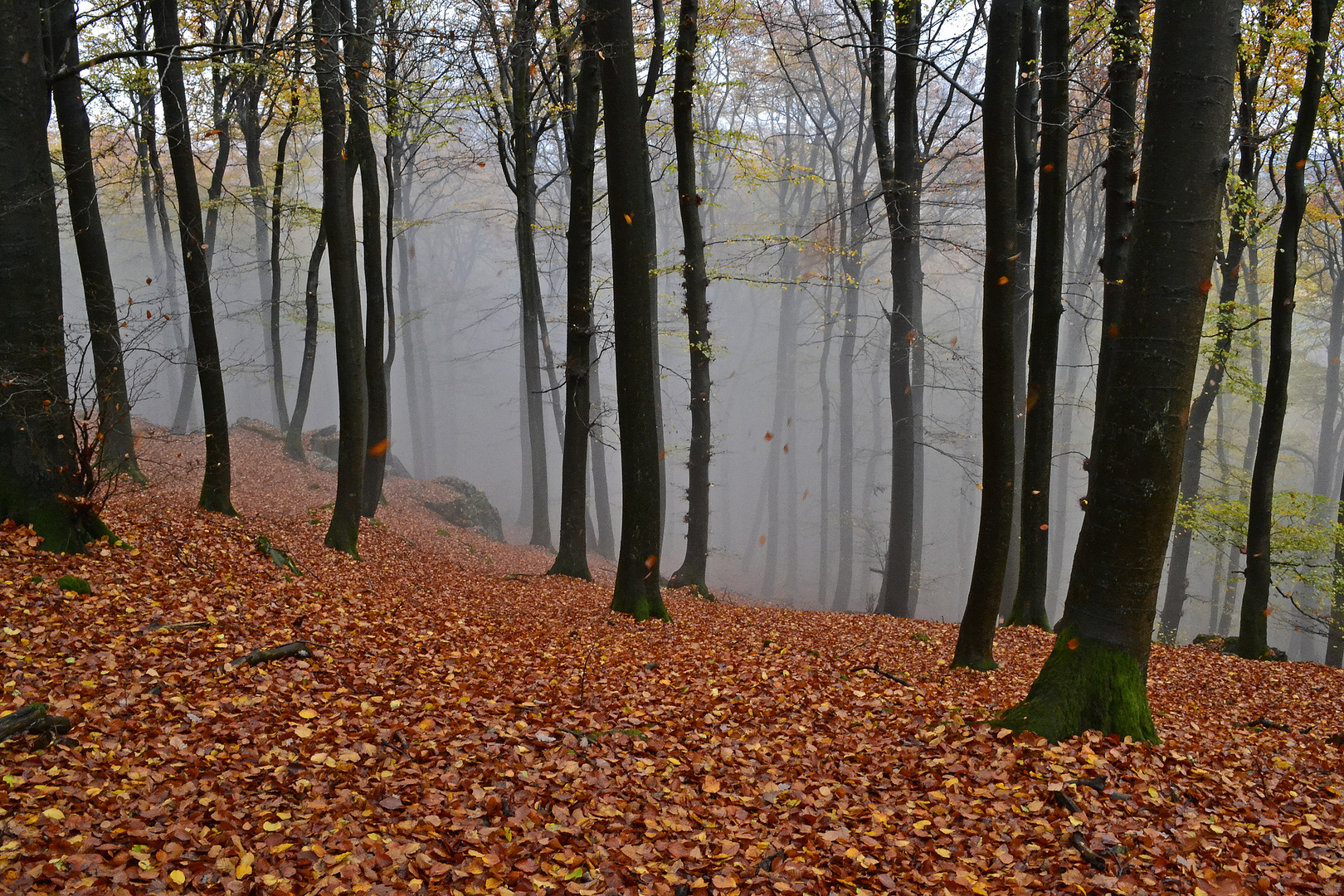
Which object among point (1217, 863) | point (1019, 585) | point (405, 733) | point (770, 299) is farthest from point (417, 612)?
point (770, 299)

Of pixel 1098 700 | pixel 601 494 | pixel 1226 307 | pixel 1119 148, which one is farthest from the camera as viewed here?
pixel 601 494

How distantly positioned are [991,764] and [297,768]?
3.69 meters

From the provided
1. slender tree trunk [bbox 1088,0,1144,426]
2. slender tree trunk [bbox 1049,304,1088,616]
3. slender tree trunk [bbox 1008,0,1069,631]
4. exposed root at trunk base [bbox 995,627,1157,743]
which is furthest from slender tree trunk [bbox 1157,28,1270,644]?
slender tree trunk [bbox 1049,304,1088,616]

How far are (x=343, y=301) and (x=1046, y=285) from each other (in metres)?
8.23

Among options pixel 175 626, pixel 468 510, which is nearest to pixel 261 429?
pixel 468 510

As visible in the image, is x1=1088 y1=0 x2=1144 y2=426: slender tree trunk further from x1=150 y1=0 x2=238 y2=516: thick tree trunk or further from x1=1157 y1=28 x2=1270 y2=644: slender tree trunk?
x1=150 y1=0 x2=238 y2=516: thick tree trunk

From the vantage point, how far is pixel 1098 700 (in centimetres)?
439

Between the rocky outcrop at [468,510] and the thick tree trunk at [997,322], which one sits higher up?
the thick tree trunk at [997,322]

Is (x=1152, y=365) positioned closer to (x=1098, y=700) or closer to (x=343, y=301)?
(x=1098, y=700)

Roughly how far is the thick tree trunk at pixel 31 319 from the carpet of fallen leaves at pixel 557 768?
0.33 m

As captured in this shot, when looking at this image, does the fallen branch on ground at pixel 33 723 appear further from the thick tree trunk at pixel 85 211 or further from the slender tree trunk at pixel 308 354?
the slender tree trunk at pixel 308 354

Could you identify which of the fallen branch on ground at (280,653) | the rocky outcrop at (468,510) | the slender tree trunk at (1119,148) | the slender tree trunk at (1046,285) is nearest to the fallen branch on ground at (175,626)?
the fallen branch on ground at (280,653)

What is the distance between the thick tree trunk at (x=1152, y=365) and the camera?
4.12m

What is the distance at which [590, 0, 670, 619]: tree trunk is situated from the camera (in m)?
7.02
